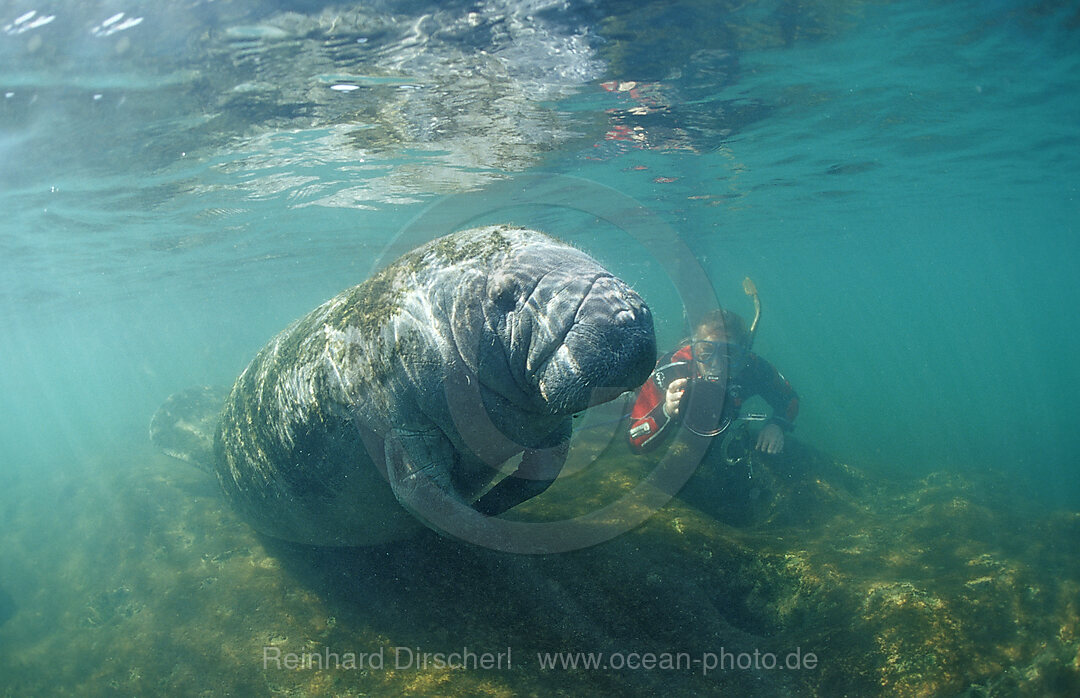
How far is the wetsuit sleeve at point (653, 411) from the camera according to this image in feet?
22.0

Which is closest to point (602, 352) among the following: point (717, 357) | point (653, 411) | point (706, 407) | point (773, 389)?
point (653, 411)

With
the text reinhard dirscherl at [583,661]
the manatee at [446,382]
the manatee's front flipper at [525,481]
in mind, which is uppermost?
the manatee at [446,382]

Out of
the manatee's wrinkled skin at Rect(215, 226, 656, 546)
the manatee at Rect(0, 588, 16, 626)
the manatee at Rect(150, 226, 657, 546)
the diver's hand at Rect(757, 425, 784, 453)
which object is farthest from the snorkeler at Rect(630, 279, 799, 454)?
the manatee at Rect(0, 588, 16, 626)

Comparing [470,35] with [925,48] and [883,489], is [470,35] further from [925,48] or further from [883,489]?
[883,489]

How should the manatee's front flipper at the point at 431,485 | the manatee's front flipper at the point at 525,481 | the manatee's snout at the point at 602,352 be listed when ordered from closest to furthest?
the manatee's snout at the point at 602,352, the manatee's front flipper at the point at 431,485, the manatee's front flipper at the point at 525,481

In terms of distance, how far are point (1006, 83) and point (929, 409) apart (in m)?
27.6

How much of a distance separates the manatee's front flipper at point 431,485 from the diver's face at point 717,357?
17.1 ft

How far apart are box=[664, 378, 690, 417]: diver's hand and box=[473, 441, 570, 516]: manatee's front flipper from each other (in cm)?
381

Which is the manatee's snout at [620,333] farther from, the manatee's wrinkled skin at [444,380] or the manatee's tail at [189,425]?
the manatee's tail at [189,425]

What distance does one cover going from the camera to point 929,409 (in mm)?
33875

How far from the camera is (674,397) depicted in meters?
6.84

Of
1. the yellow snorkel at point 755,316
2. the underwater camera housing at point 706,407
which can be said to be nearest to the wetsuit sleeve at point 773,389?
the yellow snorkel at point 755,316
